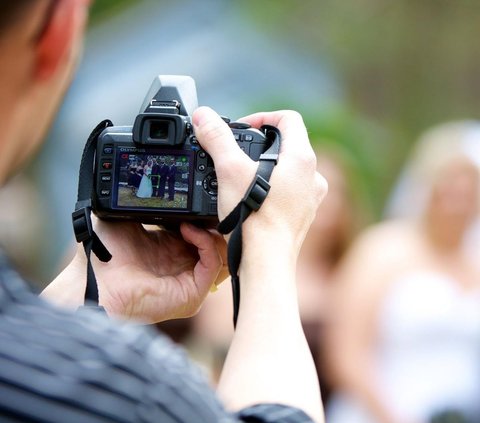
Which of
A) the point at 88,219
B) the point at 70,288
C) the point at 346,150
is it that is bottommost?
the point at 346,150

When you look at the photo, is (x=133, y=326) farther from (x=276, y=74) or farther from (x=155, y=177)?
(x=276, y=74)

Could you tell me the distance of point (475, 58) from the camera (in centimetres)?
857

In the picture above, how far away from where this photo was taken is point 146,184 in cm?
204

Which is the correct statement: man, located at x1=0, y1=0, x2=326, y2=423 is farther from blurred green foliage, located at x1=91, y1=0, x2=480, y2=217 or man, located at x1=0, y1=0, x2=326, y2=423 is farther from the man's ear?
blurred green foliage, located at x1=91, y1=0, x2=480, y2=217

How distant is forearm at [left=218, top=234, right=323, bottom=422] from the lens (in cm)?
142

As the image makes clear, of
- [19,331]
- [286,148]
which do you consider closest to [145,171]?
[286,148]

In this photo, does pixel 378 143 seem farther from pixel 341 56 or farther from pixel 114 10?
pixel 114 10

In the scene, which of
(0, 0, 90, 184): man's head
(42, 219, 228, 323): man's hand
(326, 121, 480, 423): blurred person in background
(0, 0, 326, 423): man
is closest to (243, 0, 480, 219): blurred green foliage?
(326, 121, 480, 423): blurred person in background

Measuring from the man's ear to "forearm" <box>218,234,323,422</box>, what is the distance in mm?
457

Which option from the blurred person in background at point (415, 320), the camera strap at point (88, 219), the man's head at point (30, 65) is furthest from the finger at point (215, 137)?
the blurred person in background at point (415, 320)

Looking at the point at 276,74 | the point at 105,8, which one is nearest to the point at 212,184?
the point at 276,74

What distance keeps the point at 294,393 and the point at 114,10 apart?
685 centimetres

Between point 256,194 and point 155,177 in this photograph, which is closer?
point 256,194

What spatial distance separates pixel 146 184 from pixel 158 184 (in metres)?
0.02
